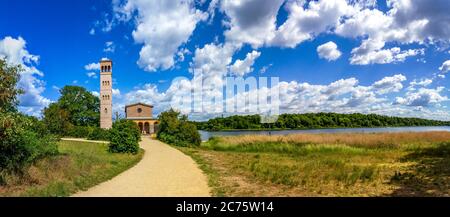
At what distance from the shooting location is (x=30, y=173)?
10.3m

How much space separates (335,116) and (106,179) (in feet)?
384

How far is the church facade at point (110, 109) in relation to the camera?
46.0 meters

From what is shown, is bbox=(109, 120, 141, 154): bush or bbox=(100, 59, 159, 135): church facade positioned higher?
bbox=(100, 59, 159, 135): church facade

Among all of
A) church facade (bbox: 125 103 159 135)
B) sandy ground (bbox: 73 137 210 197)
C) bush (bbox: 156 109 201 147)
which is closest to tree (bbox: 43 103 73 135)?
sandy ground (bbox: 73 137 210 197)

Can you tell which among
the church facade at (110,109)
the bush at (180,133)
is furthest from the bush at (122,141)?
the church facade at (110,109)

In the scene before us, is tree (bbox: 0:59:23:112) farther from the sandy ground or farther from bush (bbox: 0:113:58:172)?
the sandy ground

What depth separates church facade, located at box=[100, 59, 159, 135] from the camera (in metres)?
46.0

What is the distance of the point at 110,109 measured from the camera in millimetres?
49656

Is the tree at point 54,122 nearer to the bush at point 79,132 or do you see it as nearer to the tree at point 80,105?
the bush at point 79,132

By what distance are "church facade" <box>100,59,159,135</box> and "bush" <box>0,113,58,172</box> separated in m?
36.2

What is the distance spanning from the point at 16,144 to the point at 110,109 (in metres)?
40.6

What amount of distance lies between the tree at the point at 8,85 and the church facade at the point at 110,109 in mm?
37090

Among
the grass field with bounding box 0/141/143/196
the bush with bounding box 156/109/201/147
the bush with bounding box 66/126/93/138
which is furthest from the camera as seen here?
the bush with bounding box 66/126/93/138
